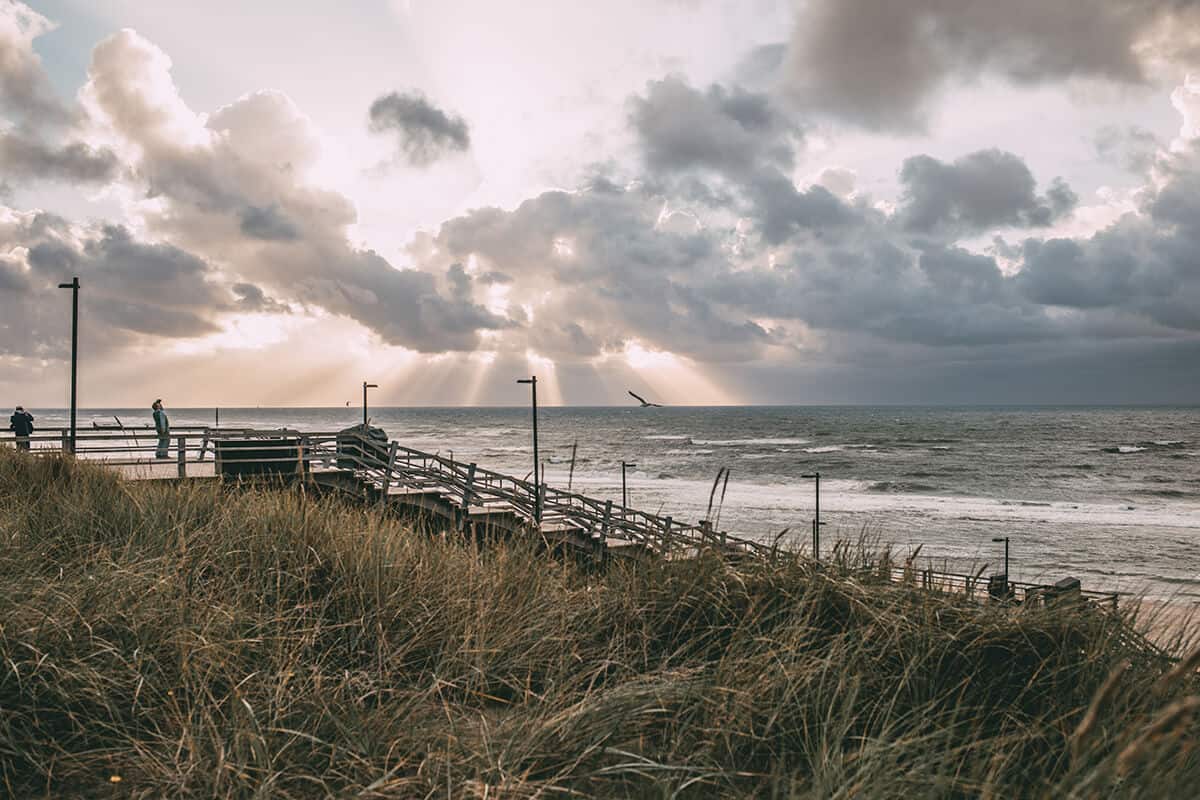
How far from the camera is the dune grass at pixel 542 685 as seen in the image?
9.86ft

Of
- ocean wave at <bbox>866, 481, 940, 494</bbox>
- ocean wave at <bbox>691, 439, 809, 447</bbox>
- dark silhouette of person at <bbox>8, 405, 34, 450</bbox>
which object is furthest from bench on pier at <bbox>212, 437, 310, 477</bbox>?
ocean wave at <bbox>691, 439, 809, 447</bbox>

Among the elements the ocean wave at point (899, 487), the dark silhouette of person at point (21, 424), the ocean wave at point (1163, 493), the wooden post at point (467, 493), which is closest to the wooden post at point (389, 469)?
the wooden post at point (467, 493)

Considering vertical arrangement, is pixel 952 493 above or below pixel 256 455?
below

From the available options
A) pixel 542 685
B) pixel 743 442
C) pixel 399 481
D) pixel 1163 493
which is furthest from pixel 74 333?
pixel 743 442

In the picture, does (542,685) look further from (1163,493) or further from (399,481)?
(1163,493)

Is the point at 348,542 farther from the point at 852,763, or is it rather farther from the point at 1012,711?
the point at 1012,711

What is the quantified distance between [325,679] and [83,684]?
1.24m

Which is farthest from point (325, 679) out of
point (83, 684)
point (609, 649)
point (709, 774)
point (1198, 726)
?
point (1198, 726)

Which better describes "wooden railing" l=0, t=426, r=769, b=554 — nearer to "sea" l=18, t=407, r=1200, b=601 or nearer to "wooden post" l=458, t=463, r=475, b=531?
"wooden post" l=458, t=463, r=475, b=531

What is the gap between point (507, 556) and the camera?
6.31 m

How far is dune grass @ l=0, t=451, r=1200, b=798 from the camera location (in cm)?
300

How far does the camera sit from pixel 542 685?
4.30 meters

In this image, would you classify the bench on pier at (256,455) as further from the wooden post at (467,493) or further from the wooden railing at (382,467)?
the wooden post at (467,493)

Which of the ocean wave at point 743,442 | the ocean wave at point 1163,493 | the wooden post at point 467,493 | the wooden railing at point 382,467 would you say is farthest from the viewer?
the ocean wave at point 743,442
